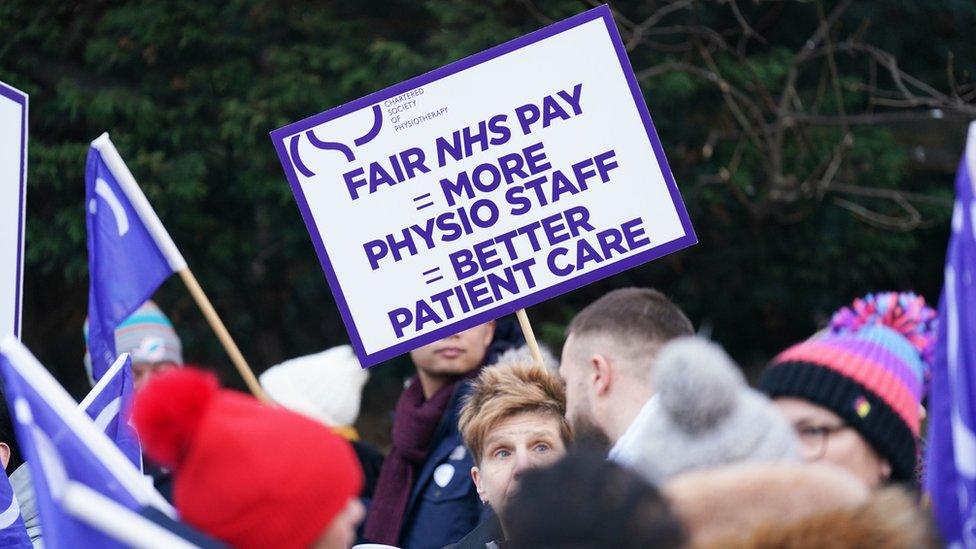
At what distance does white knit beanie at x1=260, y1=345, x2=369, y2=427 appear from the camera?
4.84 meters

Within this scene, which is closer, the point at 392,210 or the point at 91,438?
the point at 91,438

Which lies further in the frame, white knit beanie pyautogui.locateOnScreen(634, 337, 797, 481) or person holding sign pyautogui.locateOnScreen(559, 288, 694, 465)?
person holding sign pyautogui.locateOnScreen(559, 288, 694, 465)

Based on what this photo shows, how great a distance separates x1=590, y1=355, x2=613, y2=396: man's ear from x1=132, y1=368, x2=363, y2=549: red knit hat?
1092 millimetres

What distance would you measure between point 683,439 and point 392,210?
1584 millimetres

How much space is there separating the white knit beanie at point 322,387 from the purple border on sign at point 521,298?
1345 mm

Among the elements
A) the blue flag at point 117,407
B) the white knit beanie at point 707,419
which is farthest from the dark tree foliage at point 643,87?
the white knit beanie at point 707,419

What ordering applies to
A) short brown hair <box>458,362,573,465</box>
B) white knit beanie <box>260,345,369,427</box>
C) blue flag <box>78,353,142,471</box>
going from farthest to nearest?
white knit beanie <box>260,345,369,427</box>
blue flag <box>78,353,142,471</box>
short brown hair <box>458,362,573,465</box>

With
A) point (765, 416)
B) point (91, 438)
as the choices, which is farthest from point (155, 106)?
point (765, 416)

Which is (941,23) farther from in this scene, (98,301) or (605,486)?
(605,486)

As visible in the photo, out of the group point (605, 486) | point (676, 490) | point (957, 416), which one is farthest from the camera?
point (957, 416)

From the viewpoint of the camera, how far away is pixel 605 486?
162cm

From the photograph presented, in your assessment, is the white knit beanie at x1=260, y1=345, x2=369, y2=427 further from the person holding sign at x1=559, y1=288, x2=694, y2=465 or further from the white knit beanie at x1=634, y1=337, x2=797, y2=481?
the white knit beanie at x1=634, y1=337, x2=797, y2=481

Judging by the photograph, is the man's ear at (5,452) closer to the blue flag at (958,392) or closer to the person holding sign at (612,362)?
the person holding sign at (612,362)

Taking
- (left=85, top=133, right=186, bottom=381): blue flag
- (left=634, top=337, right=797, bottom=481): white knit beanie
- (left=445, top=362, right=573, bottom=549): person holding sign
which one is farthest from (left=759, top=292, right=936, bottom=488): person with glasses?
(left=85, top=133, right=186, bottom=381): blue flag
